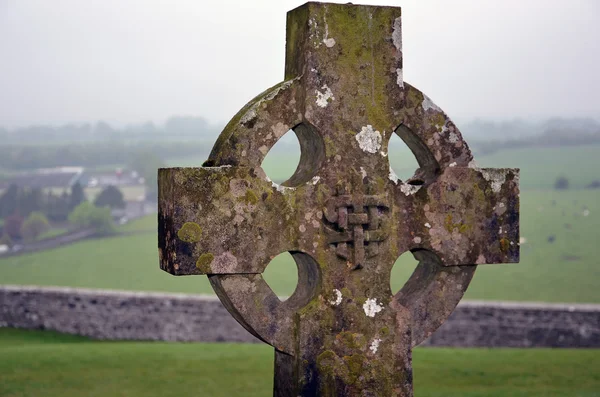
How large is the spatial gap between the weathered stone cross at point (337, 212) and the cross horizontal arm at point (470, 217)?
0.01 meters

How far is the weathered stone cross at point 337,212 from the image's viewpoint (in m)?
5.27

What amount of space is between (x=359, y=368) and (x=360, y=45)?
6.77 feet

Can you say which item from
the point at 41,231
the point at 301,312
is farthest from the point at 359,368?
the point at 41,231

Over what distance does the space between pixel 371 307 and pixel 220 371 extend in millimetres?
7166

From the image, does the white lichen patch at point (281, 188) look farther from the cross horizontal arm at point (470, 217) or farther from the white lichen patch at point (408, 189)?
the cross horizontal arm at point (470, 217)

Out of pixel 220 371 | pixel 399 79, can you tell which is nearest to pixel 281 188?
pixel 399 79

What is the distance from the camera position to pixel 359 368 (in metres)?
5.64

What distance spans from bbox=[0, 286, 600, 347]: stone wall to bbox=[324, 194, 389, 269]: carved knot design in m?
11.4

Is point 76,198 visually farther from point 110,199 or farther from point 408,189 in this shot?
point 408,189

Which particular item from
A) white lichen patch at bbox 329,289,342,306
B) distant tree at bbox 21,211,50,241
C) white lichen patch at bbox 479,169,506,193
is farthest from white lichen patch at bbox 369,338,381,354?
distant tree at bbox 21,211,50,241

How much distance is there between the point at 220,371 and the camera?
40.9ft

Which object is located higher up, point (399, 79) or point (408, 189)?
point (399, 79)

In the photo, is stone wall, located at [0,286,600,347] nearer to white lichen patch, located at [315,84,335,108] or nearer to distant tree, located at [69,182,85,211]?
white lichen patch, located at [315,84,335,108]

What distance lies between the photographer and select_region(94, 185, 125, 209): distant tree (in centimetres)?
3344
